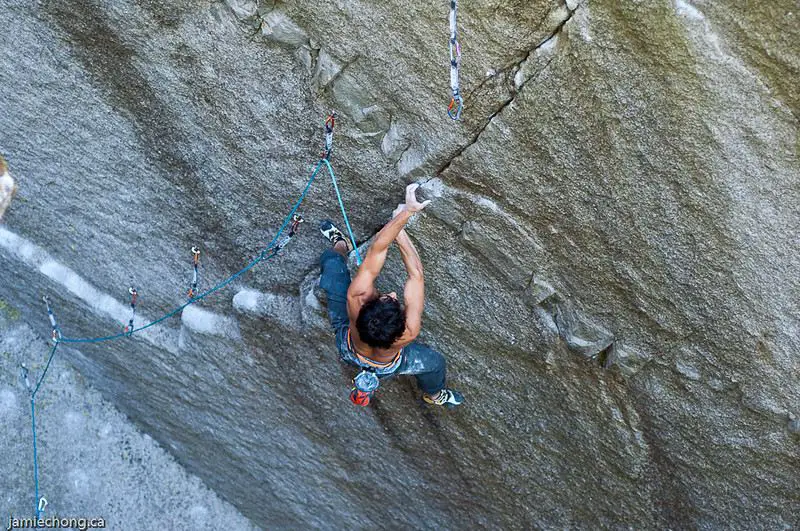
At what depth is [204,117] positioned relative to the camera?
12.7 feet

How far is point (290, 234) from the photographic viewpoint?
13.9 feet

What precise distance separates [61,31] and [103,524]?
3739 millimetres

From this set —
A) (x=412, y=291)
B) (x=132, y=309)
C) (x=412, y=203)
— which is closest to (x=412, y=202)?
(x=412, y=203)

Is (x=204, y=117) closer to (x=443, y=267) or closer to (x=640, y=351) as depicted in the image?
(x=443, y=267)

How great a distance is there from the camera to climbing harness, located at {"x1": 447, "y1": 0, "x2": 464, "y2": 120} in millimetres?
3100

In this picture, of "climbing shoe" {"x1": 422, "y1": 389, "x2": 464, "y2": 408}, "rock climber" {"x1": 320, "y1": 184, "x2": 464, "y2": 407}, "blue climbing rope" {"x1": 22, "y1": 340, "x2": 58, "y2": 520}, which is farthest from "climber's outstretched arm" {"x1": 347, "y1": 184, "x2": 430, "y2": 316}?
"blue climbing rope" {"x1": 22, "y1": 340, "x2": 58, "y2": 520}

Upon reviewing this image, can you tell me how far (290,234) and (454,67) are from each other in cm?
144

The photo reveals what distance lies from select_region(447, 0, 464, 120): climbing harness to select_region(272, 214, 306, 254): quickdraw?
111cm

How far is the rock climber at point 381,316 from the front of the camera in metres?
3.50

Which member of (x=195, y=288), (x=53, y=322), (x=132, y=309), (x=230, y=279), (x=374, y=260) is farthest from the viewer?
(x=53, y=322)

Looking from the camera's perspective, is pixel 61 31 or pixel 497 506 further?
pixel 497 506

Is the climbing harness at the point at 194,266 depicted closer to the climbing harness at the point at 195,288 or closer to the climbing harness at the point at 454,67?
the climbing harness at the point at 195,288

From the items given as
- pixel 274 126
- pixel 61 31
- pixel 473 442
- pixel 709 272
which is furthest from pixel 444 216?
pixel 61 31

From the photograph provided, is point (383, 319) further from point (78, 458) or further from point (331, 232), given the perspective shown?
point (78, 458)
